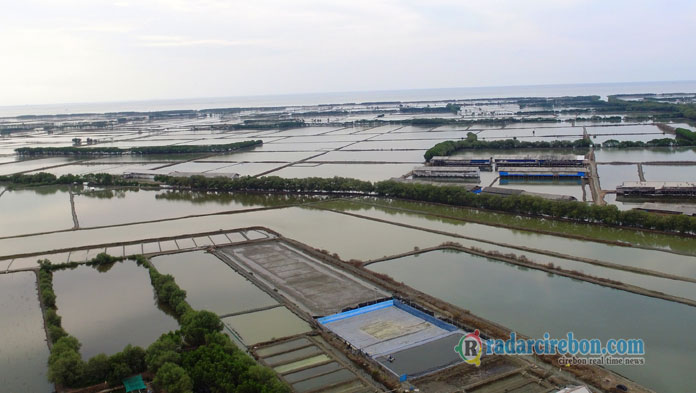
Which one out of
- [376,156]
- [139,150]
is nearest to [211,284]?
[376,156]

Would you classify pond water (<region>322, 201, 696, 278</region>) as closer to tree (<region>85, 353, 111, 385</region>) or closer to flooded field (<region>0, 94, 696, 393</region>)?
flooded field (<region>0, 94, 696, 393</region>)

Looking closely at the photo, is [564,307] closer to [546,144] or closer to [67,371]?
[67,371]

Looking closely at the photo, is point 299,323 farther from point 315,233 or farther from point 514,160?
point 514,160

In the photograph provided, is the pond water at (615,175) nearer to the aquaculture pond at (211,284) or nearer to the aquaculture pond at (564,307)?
the aquaculture pond at (564,307)

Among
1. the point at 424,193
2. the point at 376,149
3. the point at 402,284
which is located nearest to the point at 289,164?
the point at 376,149

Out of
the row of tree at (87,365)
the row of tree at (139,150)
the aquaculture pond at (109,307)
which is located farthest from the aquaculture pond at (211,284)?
the row of tree at (139,150)

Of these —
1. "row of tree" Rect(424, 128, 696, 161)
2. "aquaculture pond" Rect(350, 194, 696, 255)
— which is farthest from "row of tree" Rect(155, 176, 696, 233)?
"row of tree" Rect(424, 128, 696, 161)
